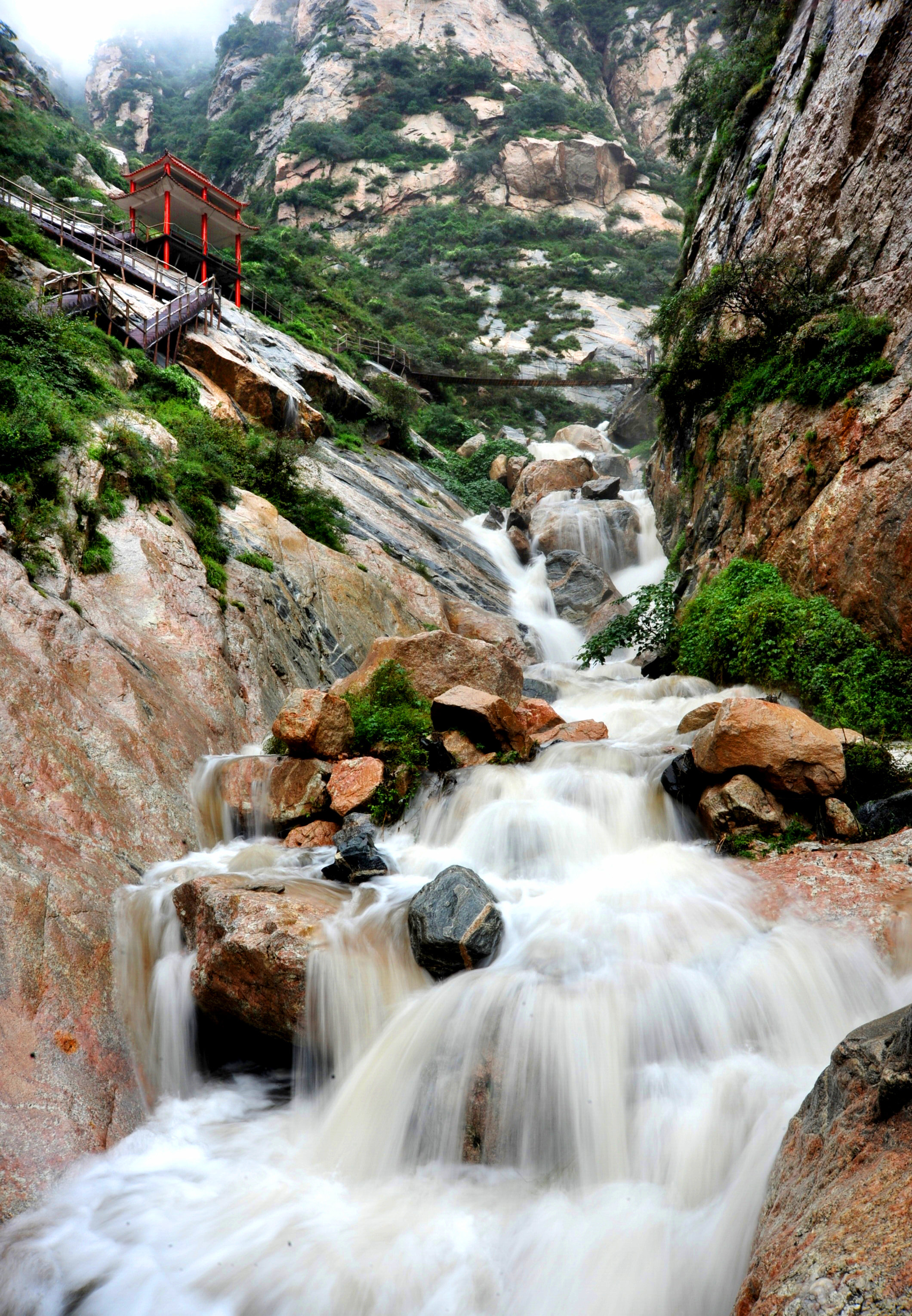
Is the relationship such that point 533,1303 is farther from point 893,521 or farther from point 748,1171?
point 893,521

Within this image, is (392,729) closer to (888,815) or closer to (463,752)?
(463,752)

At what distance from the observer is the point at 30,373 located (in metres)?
11.1

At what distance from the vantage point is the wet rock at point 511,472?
31.5 m

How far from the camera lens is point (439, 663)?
10.6 metres

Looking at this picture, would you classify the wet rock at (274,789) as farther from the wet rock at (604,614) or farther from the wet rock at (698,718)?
the wet rock at (604,614)

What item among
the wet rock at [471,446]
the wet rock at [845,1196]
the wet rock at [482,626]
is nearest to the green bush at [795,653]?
the wet rock at [482,626]

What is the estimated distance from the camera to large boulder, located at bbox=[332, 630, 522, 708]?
34.0 feet

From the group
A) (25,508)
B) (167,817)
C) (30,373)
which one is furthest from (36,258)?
(167,817)

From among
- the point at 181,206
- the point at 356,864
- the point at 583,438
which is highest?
the point at 181,206

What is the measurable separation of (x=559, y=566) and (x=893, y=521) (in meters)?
13.8

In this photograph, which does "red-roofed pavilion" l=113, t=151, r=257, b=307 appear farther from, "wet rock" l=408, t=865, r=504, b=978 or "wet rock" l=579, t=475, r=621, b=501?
"wet rock" l=408, t=865, r=504, b=978

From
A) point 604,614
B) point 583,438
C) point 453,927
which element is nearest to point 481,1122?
point 453,927

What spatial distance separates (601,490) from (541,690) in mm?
16109

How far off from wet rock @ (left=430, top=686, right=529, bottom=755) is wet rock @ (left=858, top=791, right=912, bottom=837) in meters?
3.90
